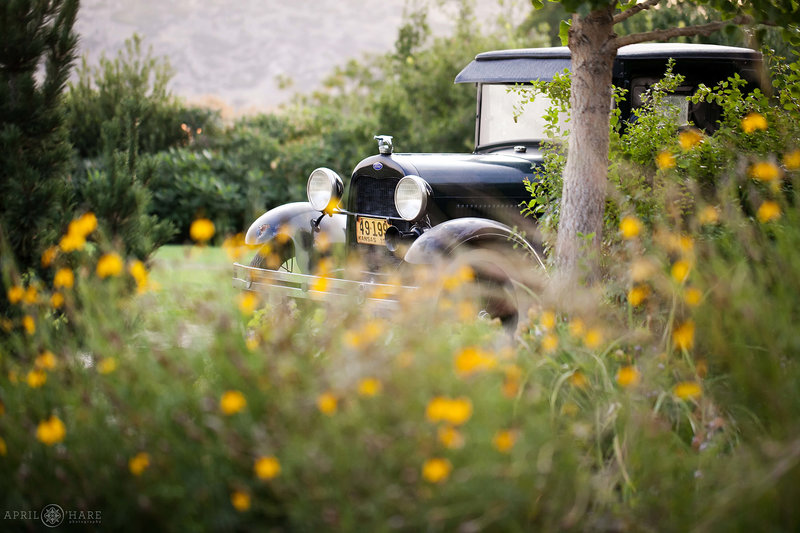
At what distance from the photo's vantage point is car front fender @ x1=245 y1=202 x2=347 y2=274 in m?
5.41

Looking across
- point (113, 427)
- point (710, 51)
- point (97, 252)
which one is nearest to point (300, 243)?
point (97, 252)

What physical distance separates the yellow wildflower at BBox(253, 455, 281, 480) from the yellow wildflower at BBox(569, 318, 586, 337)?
Answer: 1.42 meters

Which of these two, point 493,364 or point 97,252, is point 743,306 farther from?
point 97,252

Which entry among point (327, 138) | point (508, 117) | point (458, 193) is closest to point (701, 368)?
point (458, 193)

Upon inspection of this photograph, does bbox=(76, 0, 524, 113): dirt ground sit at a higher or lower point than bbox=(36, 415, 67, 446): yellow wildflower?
higher

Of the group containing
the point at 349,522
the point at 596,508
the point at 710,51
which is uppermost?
the point at 710,51

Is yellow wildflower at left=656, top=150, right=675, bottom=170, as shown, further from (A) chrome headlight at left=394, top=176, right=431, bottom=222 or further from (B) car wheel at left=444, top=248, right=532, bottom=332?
(A) chrome headlight at left=394, top=176, right=431, bottom=222

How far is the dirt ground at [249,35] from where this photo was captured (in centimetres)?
5653

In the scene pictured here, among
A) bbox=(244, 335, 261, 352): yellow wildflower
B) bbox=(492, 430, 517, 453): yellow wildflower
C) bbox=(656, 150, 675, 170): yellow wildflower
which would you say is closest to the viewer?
bbox=(492, 430, 517, 453): yellow wildflower

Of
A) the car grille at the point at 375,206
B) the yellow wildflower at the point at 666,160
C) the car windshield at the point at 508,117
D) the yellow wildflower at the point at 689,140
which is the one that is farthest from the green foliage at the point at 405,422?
the car windshield at the point at 508,117

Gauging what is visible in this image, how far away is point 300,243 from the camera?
5.58 meters

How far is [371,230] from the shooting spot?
5.37 m

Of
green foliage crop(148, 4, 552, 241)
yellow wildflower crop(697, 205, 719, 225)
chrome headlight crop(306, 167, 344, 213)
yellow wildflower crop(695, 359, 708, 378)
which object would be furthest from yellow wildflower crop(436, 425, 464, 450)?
green foliage crop(148, 4, 552, 241)

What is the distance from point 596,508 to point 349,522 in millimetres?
884
